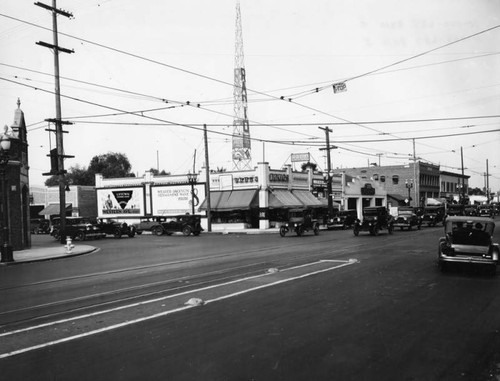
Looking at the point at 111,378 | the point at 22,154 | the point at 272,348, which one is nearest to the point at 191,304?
the point at 272,348

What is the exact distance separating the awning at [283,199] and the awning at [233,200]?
5.23 ft

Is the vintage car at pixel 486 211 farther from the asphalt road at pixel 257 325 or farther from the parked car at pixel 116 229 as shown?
the asphalt road at pixel 257 325

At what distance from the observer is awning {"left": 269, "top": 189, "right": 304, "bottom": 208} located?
43.8 meters

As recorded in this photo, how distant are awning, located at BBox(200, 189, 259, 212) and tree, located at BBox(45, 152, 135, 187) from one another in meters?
53.6

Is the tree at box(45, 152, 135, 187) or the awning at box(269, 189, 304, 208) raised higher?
the tree at box(45, 152, 135, 187)

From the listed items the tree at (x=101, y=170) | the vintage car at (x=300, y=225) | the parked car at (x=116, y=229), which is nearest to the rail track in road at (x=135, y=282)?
the vintage car at (x=300, y=225)

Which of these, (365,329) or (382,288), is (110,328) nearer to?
(365,329)

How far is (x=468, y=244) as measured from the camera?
1272 centimetres

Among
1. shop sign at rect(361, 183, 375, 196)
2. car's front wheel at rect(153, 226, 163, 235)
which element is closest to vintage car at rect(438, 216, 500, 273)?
car's front wheel at rect(153, 226, 163, 235)

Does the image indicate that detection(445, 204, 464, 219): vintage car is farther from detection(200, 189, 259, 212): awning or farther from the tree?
the tree

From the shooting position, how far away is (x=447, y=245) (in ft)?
41.4

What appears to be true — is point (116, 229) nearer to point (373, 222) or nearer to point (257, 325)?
point (373, 222)

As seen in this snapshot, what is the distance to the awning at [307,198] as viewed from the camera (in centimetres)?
4734

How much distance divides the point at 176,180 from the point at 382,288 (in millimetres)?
41375
